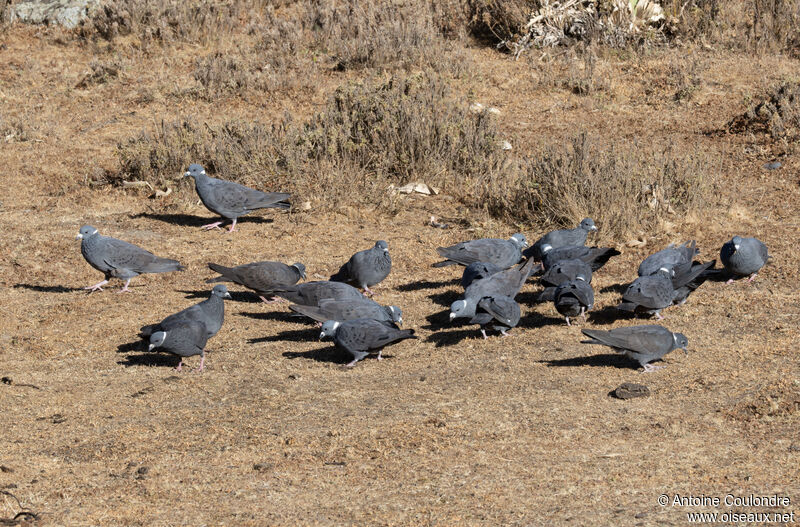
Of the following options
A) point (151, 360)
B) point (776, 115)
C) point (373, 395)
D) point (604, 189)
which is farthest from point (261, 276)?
point (776, 115)

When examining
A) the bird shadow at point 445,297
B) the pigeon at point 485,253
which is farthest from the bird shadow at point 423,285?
the pigeon at point 485,253

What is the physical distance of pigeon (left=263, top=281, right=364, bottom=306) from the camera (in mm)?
8078

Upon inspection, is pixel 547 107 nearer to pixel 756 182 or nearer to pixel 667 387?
pixel 756 182

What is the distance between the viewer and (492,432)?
5.96 metres

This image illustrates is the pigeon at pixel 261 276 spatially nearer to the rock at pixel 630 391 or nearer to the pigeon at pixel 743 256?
the rock at pixel 630 391

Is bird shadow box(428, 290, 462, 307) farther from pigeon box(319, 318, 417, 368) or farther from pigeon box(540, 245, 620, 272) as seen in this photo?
pigeon box(319, 318, 417, 368)

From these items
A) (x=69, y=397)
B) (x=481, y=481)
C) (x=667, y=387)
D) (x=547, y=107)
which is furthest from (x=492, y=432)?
(x=547, y=107)

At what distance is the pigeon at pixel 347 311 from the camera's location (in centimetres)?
767

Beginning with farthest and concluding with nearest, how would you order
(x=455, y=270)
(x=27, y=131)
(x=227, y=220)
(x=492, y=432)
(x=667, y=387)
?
(x=27, y=131) < (x=227, y=220) < (x=455, y=270) < (x=667, y=387) < (x=492, y=432)

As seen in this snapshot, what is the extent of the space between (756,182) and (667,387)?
691 cm

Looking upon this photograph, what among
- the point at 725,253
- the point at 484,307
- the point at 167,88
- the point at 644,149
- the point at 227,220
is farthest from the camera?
the point at 167,88

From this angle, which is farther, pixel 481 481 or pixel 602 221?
pixel 602 221

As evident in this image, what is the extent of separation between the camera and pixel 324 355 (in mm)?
7703

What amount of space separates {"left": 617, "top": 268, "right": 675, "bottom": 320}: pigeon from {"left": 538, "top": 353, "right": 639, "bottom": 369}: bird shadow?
635mm
